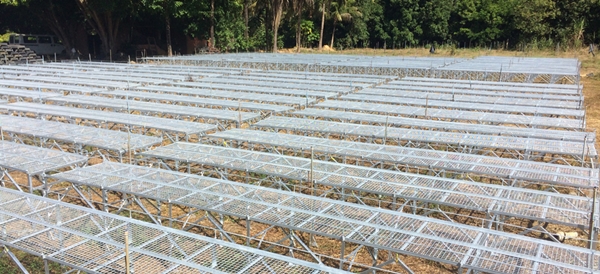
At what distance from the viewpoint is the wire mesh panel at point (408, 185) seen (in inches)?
291

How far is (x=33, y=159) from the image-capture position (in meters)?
9.73

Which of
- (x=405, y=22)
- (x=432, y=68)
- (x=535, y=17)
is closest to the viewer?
(x=432, y=68)

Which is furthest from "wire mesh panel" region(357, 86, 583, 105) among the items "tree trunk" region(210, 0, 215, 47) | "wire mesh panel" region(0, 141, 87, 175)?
"tree trunk" region(210, 0, 215, 47)

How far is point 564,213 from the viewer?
23.8 feet

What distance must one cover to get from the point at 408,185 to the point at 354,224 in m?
2.04

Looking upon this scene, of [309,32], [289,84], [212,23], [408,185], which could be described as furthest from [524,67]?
[309,32]

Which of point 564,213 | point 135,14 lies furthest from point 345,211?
point 135,14

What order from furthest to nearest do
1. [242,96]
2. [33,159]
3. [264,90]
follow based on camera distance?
[264,90] < [242,96] < [33,159]

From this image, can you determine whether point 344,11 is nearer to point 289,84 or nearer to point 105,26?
point 105,26

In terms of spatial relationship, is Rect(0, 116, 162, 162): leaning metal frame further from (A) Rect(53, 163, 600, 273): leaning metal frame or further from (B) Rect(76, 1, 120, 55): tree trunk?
(B) Rect(76, 1, 120, 55): tree trunk

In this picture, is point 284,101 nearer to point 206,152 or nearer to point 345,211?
point 206,152

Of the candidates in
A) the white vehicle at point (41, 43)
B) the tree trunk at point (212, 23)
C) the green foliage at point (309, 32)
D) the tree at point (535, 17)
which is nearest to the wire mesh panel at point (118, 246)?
the tree trunk at point (212, 23)

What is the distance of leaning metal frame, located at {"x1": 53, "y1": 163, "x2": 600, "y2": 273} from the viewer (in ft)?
18.9

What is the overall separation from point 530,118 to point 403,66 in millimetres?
13942
